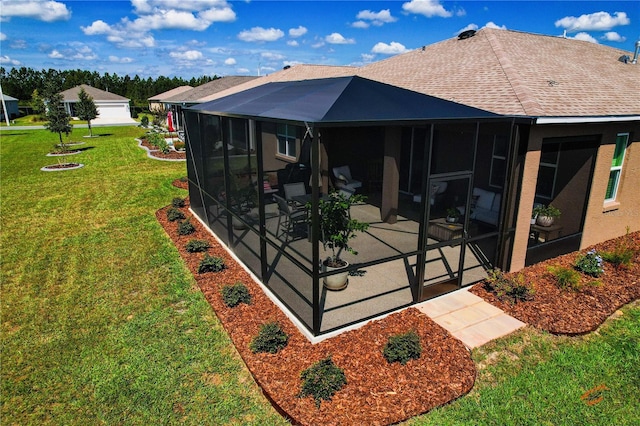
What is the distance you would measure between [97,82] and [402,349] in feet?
252

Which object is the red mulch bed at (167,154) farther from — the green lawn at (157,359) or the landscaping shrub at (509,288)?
the landscaping shrub at (509,288)

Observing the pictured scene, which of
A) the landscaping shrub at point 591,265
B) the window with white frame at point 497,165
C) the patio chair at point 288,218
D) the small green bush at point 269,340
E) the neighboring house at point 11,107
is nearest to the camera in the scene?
the small green bush at point 269,340

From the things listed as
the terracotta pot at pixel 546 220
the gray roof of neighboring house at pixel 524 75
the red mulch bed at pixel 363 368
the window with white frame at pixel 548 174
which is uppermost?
the gray roof of neighboring house at pixel 524 75

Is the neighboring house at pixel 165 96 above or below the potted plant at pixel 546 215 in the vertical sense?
above

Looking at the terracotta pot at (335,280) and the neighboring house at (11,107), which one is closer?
the terracotta pot at (335,280)

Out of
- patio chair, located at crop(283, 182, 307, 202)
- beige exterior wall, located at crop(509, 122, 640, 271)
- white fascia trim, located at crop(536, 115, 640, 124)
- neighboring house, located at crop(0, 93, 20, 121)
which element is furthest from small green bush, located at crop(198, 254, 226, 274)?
neighboring house, located at crop(0, 93, 20, 121)

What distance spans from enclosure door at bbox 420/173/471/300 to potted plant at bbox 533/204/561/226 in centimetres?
198

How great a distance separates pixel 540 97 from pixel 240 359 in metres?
7.19

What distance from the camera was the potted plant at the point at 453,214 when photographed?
7652 millimetres

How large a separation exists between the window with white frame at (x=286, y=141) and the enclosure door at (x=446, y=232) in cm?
700

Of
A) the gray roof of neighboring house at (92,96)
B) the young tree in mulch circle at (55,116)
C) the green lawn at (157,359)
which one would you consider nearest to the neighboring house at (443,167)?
the green lawn at (157,359)

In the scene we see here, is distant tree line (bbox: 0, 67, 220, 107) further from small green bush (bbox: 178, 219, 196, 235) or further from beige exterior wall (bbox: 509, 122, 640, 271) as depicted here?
beige exterior wall (bbox: 509, 122, 640, 271)

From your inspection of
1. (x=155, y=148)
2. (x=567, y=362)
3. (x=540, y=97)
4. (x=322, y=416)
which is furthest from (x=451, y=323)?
(x=155, y=148)

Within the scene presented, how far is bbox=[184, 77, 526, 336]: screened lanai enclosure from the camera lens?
5.72m
